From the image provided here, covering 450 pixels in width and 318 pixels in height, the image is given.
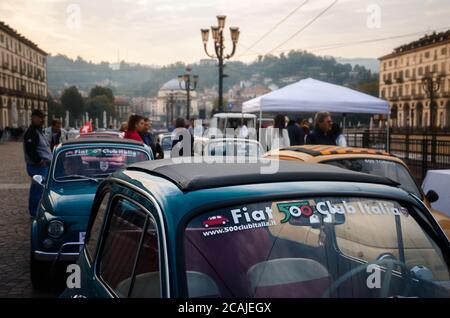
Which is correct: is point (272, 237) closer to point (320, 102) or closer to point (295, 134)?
point (295, 134)

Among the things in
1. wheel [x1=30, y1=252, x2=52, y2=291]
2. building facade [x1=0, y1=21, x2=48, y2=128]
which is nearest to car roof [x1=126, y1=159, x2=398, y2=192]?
wheel [x1=30, y1=252, x2=52, y2=291]

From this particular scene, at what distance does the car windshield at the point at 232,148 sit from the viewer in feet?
37.6

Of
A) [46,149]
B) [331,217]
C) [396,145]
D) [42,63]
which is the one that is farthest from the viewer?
[42,63]

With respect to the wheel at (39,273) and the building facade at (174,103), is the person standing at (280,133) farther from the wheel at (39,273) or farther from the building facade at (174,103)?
the building facade at (174,103)

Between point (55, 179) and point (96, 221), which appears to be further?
point (55, 179)

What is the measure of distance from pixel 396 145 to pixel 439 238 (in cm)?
1547

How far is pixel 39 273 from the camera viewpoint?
17.8ft

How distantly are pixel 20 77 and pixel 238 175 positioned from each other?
100661 mm

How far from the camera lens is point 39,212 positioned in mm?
5777

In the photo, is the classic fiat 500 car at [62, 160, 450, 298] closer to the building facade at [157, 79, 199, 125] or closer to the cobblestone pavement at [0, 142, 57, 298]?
the cobblestone pavement at [0, 142, 57, 298]

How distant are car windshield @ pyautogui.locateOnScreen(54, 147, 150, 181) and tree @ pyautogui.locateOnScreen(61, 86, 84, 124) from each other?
106437mm

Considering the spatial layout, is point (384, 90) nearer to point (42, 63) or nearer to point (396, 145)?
point (42, 63)
